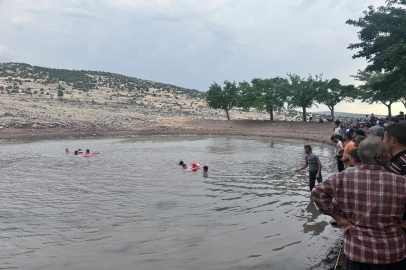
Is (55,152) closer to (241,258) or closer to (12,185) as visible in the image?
(12,185)

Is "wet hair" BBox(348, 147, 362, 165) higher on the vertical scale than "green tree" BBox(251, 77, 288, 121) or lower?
lower

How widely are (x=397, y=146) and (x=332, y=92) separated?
47475mm

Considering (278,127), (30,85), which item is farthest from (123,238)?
(30,85)

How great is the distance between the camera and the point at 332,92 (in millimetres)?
46906

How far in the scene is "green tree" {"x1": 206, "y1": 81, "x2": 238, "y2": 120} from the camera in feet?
167

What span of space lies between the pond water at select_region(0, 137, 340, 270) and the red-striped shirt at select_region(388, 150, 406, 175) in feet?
8.26

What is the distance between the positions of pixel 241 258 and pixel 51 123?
123 feet

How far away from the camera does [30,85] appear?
61750 millimetres

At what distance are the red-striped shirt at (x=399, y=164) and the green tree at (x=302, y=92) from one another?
44.7m

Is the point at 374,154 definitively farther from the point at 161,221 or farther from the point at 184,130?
the point at 184,130

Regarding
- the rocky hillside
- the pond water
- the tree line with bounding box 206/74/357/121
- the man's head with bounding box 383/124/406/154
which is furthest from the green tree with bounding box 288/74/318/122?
the man's head with bounding box 383/124/406/154

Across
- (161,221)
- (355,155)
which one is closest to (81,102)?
(161,221)

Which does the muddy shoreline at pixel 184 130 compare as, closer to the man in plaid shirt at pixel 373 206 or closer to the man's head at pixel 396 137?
the man's head at pixel 396 137

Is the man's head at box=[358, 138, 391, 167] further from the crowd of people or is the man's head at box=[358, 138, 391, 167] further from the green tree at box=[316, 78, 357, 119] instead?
the green tree at box=[316, 78, 357, 119]
